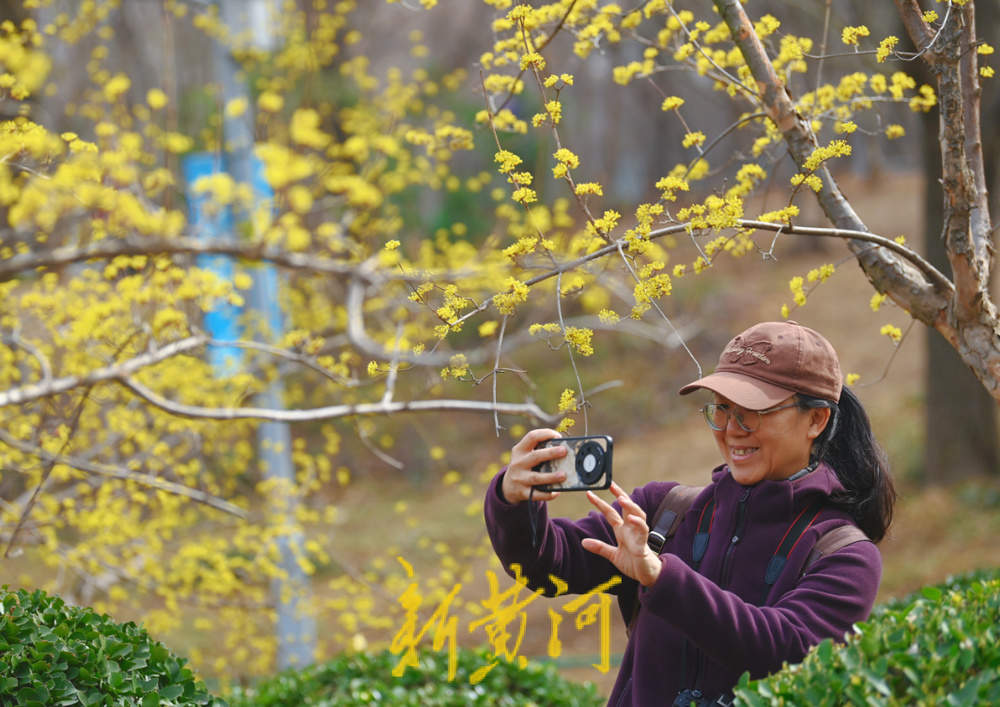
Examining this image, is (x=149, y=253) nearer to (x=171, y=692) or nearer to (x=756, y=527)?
(x=171, y=692)

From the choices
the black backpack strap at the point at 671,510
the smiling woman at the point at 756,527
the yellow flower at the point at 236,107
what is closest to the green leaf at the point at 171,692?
the smiling woman at the point at 756,527

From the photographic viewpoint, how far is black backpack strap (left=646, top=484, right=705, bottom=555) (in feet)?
8.16

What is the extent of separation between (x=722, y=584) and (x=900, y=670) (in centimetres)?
45

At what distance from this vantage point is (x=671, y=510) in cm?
253

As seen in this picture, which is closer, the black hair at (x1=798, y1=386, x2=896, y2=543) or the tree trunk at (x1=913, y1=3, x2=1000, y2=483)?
the black hair at (x1=798, y1=386, x2=896, y2=543)

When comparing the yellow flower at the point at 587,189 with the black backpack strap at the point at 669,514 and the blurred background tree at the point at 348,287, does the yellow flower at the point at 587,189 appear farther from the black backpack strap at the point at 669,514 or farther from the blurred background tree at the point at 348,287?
the black backpack strap at the point at 669,514

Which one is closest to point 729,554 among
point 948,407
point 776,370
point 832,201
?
point 776,370

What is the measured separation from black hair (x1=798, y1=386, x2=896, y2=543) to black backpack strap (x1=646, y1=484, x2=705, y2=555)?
1.02 feet

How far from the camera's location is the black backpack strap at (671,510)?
2.49 meters

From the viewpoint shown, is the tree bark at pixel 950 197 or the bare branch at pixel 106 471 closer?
the tree bark at pixel 950 197

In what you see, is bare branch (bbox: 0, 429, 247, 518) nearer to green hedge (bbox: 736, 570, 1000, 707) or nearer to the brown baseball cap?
the brown baseball cap

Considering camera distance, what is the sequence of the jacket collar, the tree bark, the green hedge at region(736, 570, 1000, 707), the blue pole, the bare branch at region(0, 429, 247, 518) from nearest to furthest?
the green hedge at region(736, 570, 1000, 707) < the jacket collar < the tree bark < the bare branch at region(0, 429, 247, 518) < the blue pole

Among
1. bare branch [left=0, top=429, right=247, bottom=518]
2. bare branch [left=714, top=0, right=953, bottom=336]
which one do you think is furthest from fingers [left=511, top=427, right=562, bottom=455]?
bare branch [left=0, top=429, right=247, bottom=518]

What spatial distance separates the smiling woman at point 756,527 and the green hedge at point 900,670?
10 cm
